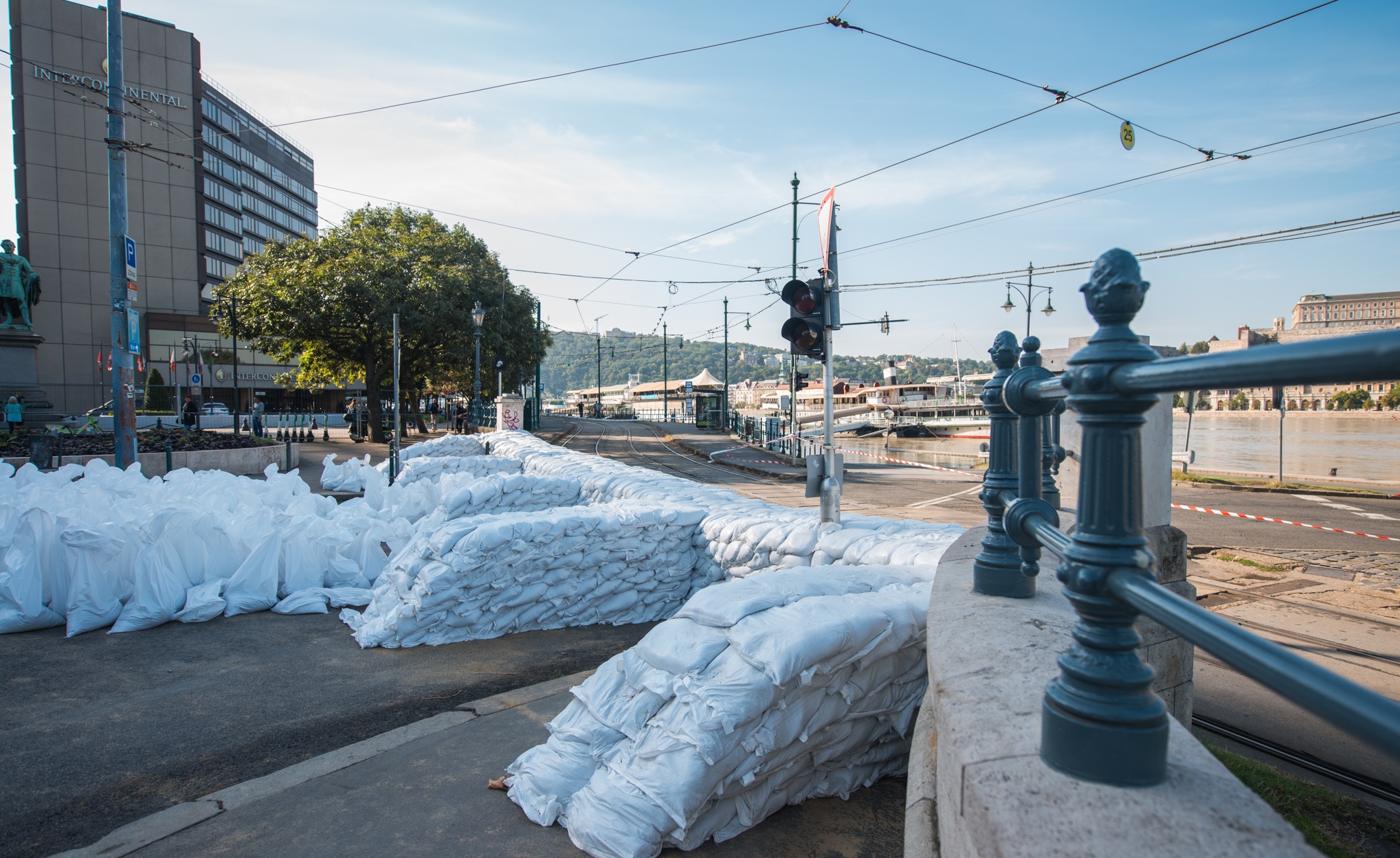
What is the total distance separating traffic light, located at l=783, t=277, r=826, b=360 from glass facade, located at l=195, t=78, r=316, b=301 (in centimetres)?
4868

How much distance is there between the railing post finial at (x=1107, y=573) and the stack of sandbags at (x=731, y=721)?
1.40 m

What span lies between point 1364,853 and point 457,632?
479 centimetres

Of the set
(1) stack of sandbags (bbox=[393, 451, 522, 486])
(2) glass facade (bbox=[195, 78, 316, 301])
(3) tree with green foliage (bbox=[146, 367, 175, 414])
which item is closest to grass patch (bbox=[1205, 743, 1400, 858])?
(1) stack of sandbags (bbox=[393, 451, 522, 486])

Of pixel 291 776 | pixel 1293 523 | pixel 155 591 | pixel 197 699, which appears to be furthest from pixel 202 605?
pixel 1293 523

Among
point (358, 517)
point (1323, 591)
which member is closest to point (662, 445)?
point (358, 517)

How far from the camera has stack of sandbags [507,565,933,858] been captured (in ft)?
7.88

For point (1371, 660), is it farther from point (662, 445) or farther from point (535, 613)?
point (662, 445)

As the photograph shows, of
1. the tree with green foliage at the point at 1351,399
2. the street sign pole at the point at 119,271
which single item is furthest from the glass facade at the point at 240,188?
the tree with green foliage at the point at 1351,399

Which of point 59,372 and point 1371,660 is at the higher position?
point 59,372

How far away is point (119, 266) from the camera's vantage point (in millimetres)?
11609

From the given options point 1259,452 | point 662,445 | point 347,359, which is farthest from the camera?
point 1259,452

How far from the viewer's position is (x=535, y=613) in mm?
5355

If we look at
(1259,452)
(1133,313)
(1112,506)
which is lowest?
(1259,452)

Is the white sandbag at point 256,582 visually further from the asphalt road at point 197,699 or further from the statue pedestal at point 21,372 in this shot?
the statue pedestal at point 21,372
